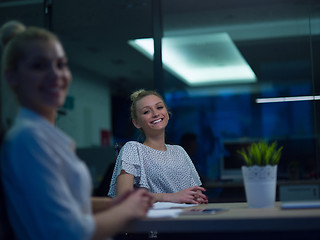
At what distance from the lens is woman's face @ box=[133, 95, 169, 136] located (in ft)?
8.92

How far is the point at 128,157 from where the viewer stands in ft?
8.18

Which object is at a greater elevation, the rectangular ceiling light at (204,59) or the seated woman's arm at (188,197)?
the rectangular ceiling light at (204,59)

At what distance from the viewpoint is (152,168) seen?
8.46 ft

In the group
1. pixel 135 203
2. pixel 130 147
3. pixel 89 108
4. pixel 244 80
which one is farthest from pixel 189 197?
pixel 89 108

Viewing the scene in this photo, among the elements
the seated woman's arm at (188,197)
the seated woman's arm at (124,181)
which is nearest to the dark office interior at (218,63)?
the seated woman's arm at (124,181)

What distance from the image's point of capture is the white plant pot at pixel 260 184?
65.0 inches

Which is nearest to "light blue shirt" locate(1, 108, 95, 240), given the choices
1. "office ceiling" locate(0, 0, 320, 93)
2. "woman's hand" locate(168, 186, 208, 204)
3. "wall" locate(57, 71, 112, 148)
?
"woman's hand" locate(168, 186, 208, 204)

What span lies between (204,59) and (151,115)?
6.13 m

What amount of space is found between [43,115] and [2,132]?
0.13m

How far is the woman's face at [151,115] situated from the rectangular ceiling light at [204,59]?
4.04 meters

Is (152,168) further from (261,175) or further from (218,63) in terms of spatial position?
(218,63)

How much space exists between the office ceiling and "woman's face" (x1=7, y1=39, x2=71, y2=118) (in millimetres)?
3141

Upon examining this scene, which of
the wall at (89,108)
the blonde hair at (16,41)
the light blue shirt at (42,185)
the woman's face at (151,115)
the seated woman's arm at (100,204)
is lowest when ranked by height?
the seated woman's arm at (100,204)

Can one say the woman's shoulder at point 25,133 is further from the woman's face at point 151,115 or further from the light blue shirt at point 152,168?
the woman's face at point 151,115
